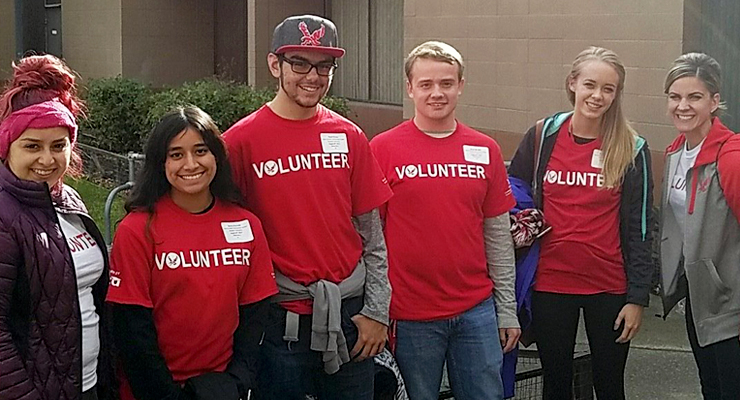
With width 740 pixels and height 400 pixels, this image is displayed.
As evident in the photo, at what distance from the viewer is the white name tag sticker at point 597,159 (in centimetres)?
433

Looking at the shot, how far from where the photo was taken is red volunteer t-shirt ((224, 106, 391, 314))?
361cm

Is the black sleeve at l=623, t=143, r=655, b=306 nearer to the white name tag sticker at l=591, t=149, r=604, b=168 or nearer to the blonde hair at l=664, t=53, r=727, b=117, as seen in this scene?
the white name tag sticker at l=591, t=149, r=604, b=168

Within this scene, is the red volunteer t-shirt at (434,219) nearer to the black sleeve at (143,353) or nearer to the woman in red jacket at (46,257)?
the black sleeve at (143,353)

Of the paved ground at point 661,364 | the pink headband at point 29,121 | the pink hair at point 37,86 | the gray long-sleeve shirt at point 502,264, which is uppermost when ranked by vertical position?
the pink hair at point 37,86

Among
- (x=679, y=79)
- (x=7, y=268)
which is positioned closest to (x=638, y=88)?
(x=679, y=79)

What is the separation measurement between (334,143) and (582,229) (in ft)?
4.23

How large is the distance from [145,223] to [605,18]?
6.36m

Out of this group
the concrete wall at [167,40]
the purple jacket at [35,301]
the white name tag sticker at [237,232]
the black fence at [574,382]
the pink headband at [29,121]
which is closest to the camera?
the purple jacket at [35,301]

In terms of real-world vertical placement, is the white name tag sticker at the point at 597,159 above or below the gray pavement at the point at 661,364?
above

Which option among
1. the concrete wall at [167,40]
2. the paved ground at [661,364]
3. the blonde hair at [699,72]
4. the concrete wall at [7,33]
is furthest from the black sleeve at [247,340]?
the concrete wall at [7,33]

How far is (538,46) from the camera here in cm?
973

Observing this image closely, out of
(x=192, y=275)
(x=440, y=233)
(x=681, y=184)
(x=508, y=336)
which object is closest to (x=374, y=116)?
(x=681, y=184)

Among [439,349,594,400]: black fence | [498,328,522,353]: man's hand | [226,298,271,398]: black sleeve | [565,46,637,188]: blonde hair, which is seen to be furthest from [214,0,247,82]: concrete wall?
[226,298,271,398]: black sleeve

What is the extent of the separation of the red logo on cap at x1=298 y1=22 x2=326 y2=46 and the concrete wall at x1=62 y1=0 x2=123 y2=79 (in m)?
13.1
